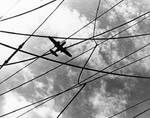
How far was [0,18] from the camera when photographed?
6.96 metres

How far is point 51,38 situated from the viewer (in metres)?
6.56

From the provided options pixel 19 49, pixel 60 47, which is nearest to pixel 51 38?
pixel 60 47

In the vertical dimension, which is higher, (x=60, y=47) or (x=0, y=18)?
(x=0, y=18)

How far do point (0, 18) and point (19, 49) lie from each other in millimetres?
1355

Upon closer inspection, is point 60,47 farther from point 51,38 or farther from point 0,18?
point 0,18

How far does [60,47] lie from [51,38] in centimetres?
34

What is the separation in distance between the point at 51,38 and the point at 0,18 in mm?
1502

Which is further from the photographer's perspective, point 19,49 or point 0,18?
point 0,18

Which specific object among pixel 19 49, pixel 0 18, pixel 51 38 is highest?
pixel 0 18

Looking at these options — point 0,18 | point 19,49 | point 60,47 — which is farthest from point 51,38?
point 0,18

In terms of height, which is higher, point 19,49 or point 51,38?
point 51,38

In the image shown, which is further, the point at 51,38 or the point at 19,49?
the point at 51,38

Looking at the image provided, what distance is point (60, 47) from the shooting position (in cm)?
673

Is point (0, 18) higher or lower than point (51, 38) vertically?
higher
